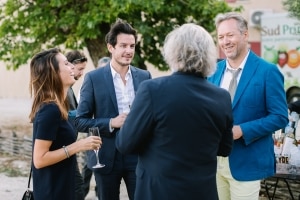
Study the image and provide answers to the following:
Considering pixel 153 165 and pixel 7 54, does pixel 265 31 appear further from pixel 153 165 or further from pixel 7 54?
pixel 153 165

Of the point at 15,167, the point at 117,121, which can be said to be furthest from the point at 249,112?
the point at 15,167

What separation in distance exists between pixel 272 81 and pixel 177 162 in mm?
1092

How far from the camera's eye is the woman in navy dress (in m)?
3.25

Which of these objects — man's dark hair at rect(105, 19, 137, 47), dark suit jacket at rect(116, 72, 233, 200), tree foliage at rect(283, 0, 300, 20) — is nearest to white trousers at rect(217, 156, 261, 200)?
dark suit jacket at rect(116, 72, 233, 200)

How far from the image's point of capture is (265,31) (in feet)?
52.7

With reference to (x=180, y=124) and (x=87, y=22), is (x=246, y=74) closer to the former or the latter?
(x=180, y=124)

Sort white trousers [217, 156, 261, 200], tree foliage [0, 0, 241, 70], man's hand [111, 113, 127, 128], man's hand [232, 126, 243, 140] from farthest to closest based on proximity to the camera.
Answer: tree foliage [0, 0, 241, 70] → man's hand [111, 113, 127, 128] → white trousers [217, 156, 261, 200] → man's hand [232, 126, 243, 140]

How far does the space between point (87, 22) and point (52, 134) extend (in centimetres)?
547

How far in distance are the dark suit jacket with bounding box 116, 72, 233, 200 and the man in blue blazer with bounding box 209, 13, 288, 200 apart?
2.34 feet

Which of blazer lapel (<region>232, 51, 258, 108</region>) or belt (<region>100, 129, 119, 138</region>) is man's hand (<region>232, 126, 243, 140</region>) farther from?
belt (<region>100, 129, 119, 138</region>)

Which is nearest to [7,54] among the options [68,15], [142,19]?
[68,15]

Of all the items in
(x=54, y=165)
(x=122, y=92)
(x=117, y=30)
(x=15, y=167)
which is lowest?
(x=15, y=167)

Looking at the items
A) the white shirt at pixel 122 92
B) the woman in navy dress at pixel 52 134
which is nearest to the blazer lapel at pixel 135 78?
the white shirt at pixel 122 92

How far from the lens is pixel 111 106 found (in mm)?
4043
